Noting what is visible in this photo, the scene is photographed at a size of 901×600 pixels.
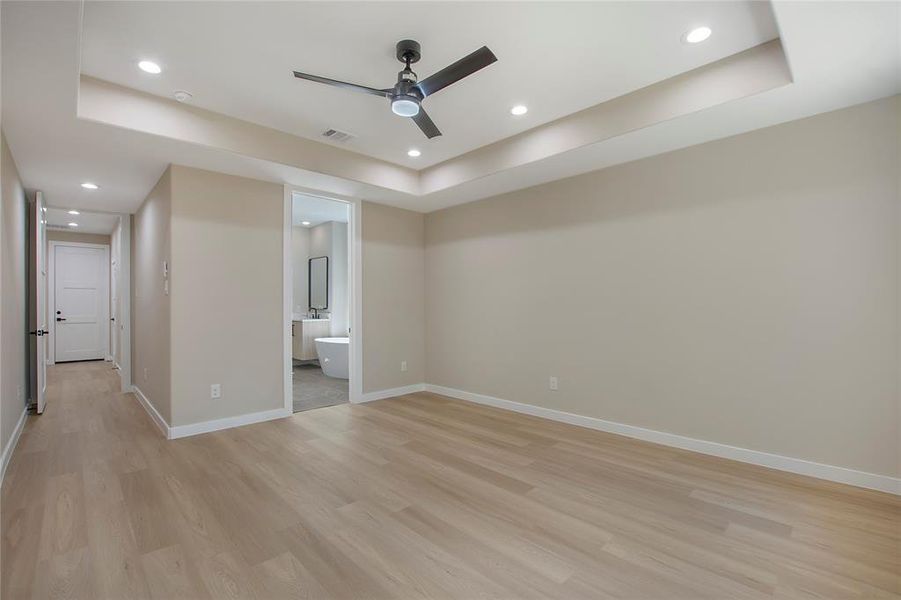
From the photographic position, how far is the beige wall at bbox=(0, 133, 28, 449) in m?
2.94

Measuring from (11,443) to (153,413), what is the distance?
1083mm

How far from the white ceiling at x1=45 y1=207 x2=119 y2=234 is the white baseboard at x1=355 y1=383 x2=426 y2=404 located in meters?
4.60

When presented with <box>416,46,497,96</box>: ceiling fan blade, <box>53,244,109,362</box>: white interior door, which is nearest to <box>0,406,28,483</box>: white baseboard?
<box>416,46,497,96</box>: ceiling fan blade

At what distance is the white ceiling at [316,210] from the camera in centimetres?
601

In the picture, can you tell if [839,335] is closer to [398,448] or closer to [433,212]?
[398,448]

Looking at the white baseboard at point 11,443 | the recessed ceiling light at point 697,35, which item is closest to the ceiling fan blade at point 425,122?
the recessed ceiling light at point 697,35

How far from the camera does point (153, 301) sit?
4.30 meters

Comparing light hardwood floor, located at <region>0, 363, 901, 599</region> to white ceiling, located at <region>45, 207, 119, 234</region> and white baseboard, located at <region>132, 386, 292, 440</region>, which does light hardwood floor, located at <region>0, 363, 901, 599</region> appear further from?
white ceiling, located at <region>45, 207, 119, 234</region>

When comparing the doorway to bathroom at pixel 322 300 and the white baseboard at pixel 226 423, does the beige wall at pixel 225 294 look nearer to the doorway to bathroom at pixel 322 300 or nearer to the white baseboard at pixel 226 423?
the white baseboard at pixel 226 423

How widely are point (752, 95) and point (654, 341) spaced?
1.89 meters

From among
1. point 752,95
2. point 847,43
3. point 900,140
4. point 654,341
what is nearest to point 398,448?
point 654,341

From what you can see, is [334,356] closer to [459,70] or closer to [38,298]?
[38,298]

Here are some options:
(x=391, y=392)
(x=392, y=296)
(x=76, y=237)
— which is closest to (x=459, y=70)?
(x=392, y=296)

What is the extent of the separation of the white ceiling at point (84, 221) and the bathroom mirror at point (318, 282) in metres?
3.10
